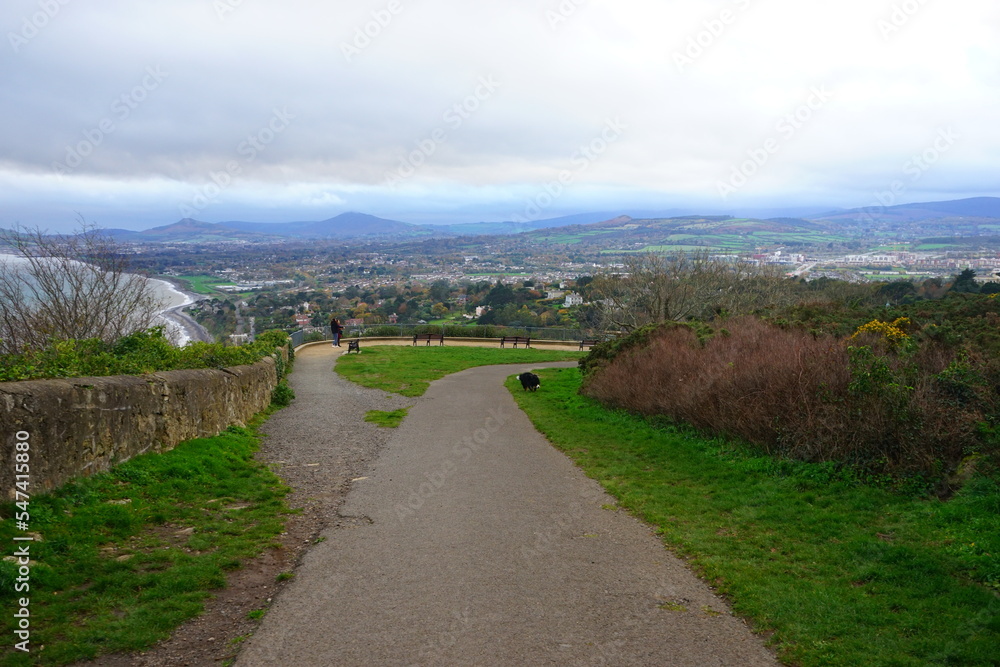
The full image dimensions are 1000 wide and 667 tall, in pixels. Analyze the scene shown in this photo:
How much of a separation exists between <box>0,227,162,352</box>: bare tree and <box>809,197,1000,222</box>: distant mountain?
9094cm

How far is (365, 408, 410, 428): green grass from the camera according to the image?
1377 centimetres

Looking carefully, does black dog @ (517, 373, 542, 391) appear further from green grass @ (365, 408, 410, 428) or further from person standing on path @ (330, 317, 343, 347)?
person standing on path @ (330, 317, 343, 347)

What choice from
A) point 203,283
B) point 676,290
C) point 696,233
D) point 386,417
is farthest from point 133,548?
point 696,233

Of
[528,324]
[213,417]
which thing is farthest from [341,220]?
[213,417]

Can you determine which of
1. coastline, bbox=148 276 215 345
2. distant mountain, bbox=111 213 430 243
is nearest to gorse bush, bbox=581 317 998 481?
coastline, bbox=148 276 215 345

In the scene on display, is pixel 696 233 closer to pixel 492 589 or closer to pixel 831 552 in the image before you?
pixel 831 552

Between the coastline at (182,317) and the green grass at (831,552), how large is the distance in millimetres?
18930

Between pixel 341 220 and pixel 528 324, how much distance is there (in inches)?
6261

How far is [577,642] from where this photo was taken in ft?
14.5

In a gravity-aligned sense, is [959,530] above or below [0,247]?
below

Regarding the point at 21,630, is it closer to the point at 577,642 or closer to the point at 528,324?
the point at 577,642

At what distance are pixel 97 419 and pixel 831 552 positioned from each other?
7.46m

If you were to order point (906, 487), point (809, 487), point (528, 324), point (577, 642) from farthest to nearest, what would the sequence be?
point (528, 324) < point (809, 487) < point (906, 487) < point (577, 642)

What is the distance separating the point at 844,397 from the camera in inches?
326
